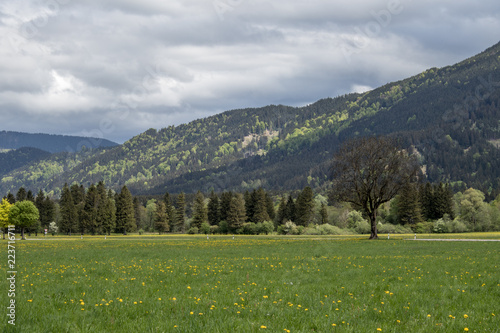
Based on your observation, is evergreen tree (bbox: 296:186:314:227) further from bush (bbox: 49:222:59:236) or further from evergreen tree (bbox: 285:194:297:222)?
bush (bbox: 49:222:59:236)

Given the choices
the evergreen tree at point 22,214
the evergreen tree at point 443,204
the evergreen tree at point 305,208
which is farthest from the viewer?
the evergreen tree at point 305,208

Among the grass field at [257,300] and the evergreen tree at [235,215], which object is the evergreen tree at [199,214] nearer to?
the evergreen tree at [235,215]

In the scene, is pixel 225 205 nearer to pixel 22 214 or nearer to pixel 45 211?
pixel 22 214

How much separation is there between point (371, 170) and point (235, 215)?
61368mm

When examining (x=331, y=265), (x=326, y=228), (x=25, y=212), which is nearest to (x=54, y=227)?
(x=25, y=212)

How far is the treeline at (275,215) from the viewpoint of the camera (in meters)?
101

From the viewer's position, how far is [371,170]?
54.4 metres

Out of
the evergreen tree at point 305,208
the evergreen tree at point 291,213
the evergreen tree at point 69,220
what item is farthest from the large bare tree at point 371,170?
the evergreen tree at point 69,220

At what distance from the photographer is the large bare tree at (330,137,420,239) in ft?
175

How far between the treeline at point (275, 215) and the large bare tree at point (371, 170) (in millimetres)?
37924

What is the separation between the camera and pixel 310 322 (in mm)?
9812

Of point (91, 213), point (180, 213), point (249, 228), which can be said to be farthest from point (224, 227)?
point (91, 213)

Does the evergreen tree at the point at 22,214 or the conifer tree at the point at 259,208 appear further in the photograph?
the conifer tree at the point at 259,208

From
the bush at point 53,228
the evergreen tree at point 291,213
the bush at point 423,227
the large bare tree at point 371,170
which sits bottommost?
the bush at point 423,227
